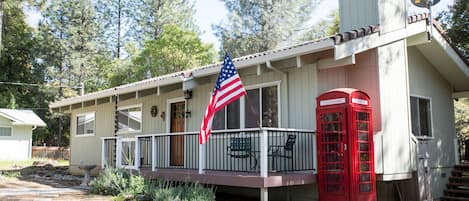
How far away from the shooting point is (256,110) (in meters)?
10.4

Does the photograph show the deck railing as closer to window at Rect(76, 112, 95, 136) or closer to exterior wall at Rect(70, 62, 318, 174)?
exterior wall at Rect(70, 62, 318, 174)

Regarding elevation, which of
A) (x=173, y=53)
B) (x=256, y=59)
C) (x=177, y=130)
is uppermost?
(x=173, y=53)

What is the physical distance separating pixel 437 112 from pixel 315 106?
4432 mm

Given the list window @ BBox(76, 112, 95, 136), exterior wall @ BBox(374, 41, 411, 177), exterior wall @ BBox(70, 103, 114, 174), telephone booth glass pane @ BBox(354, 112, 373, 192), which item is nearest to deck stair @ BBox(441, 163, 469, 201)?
exterior wall @ BBox(374, 41, 411, 177)

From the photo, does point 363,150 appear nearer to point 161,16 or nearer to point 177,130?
point 177,130

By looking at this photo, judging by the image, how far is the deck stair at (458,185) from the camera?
35.3ft

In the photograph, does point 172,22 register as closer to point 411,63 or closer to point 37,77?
point 37,77

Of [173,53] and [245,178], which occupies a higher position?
[173,53]

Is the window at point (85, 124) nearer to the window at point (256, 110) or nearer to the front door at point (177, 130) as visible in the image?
the front door at point (177, 130)

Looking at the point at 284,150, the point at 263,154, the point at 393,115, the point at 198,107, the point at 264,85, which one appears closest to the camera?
the point at 263,154

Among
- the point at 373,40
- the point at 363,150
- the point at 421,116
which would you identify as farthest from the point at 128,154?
the point at 421,116

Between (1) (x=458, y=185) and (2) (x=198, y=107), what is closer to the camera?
(1) (x=458, y=185)

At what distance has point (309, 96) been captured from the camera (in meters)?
9.45

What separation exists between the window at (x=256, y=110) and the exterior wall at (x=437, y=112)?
358 cm
